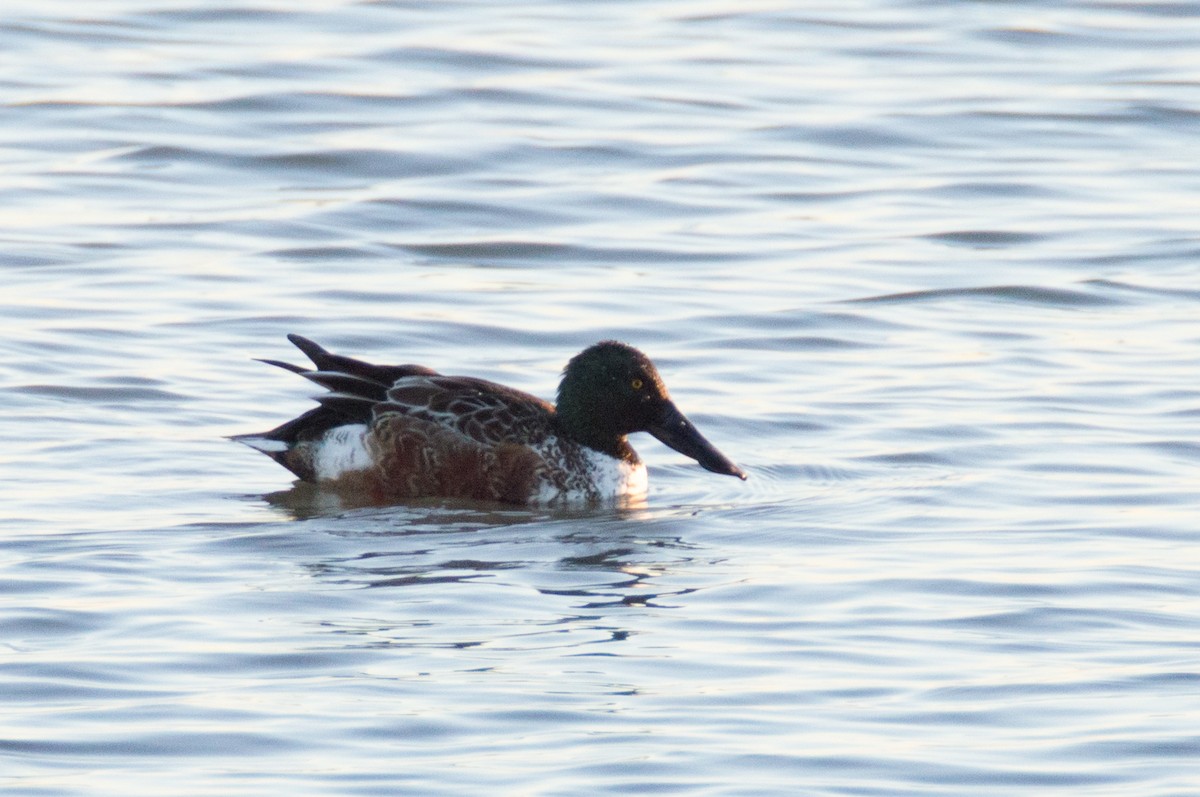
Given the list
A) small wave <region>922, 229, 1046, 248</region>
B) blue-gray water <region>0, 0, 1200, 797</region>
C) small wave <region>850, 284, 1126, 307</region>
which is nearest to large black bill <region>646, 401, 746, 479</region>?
blue-gray water <region>0, 0, 1200, 797</region>

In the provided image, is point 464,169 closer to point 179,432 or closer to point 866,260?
point 866,260

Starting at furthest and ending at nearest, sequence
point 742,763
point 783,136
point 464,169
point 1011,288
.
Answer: point 783,136, point 464,169, point 1011,288, point 742,763

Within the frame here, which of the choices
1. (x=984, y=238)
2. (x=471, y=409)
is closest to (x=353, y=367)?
(x=471, y=409)

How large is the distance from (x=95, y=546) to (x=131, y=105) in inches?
365

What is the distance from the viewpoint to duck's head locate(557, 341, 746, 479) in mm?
9828

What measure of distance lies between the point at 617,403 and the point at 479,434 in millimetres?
664

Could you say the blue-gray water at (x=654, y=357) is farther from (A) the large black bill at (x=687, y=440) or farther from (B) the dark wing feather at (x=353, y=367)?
(B) the dark wing feather at (x=353, y=367)

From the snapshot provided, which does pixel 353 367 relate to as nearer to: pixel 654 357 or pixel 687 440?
pixel 687 440

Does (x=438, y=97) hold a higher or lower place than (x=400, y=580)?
higher

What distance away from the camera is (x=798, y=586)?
26.6 feet

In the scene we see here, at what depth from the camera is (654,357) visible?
11.8 meters

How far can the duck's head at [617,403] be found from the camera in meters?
9.83

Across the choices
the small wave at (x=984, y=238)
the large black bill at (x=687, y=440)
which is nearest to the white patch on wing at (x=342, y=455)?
the large black bill at (x=687, y=440)

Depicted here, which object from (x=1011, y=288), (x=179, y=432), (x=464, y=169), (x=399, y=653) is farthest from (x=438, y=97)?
(x=399, y=653)
